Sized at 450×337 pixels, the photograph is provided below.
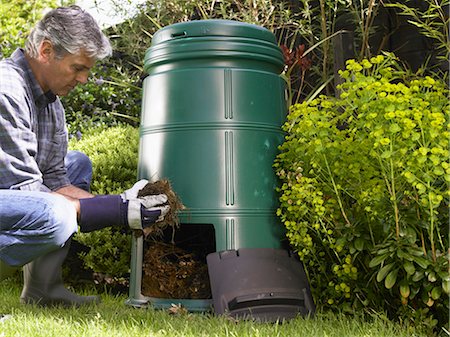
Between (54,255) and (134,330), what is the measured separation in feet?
2.41

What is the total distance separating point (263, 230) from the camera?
2.53m

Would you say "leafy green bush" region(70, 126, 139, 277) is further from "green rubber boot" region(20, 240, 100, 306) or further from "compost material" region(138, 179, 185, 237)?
"compost material" region(138, 179, 185, 237)

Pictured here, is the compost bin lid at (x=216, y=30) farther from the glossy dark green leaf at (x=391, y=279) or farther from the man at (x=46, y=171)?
the glossy dark green leaf at (x=391, y=279)

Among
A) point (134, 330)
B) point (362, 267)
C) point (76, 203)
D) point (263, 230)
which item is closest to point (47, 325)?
point (134, 330)

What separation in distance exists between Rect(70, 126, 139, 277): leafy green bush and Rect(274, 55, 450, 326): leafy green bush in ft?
2.89

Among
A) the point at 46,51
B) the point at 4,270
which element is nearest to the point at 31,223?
the point at 4,270

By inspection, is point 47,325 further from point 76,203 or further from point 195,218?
point 195,218

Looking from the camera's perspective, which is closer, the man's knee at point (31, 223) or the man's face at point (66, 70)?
the man's knee at point (31, 223)

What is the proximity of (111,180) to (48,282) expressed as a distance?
80cm

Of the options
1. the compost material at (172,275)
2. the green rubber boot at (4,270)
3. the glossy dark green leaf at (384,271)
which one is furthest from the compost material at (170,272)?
the glossy dark green leaf at (384,271)

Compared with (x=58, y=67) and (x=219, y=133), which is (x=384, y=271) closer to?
(x=219, y=133)

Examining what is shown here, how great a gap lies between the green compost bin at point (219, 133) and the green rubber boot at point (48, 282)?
0.88 ft

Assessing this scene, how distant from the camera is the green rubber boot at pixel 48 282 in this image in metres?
2.49

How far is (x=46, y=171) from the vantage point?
2686 millimetres
